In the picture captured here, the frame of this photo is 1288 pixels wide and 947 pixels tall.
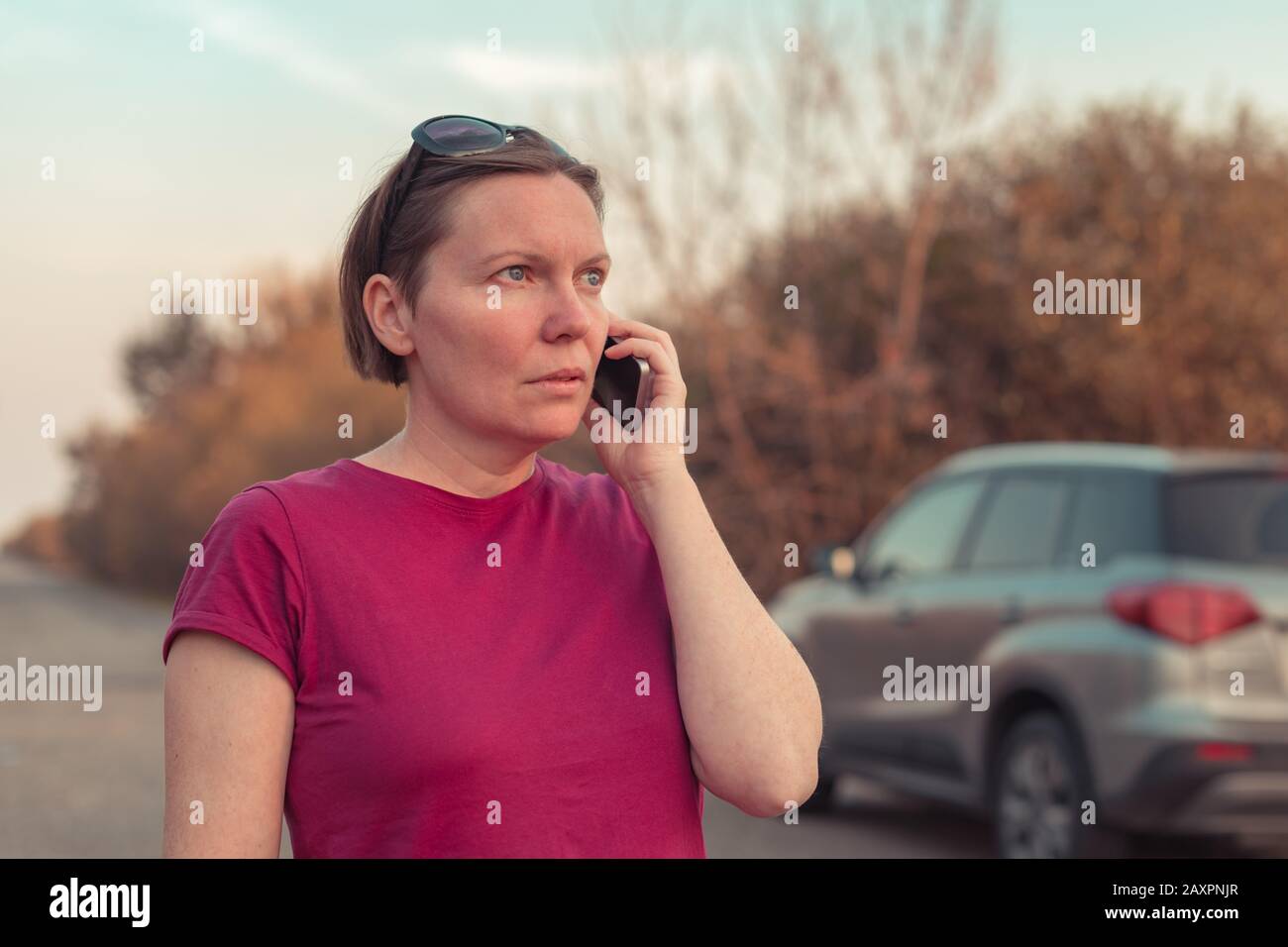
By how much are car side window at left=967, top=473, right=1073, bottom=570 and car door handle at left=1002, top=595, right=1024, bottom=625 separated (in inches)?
7.3

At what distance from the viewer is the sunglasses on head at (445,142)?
2.23 m

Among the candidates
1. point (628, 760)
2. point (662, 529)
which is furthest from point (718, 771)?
point (662, 529)

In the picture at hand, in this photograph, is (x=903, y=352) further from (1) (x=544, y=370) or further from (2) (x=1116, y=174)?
(1) (x=544, y=370)

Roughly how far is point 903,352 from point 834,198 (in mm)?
1738

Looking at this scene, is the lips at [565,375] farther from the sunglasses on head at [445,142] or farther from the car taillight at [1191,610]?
the car taillight at [1191,610]

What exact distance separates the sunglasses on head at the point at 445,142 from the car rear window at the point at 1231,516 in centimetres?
505

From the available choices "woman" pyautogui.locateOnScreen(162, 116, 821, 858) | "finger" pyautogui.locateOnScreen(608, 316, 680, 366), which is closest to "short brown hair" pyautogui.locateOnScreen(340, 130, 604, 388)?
"woman" pyautogui.locateOnScreen(162, 116, 821, 858)

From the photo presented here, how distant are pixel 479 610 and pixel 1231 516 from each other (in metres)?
5.33

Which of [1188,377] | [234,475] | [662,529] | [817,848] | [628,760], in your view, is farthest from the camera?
[234,475]

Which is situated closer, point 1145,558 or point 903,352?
point 1145,558

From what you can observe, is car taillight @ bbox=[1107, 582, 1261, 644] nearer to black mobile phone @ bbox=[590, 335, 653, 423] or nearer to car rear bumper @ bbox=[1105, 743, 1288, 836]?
car rear bumper @ bbox=[1105, 743, 1288, 836]

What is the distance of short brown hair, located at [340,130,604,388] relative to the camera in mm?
2209

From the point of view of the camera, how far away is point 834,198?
1700cm

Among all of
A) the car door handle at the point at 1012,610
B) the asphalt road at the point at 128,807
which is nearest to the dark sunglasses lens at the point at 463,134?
the car door handle at the point at 1012,610
